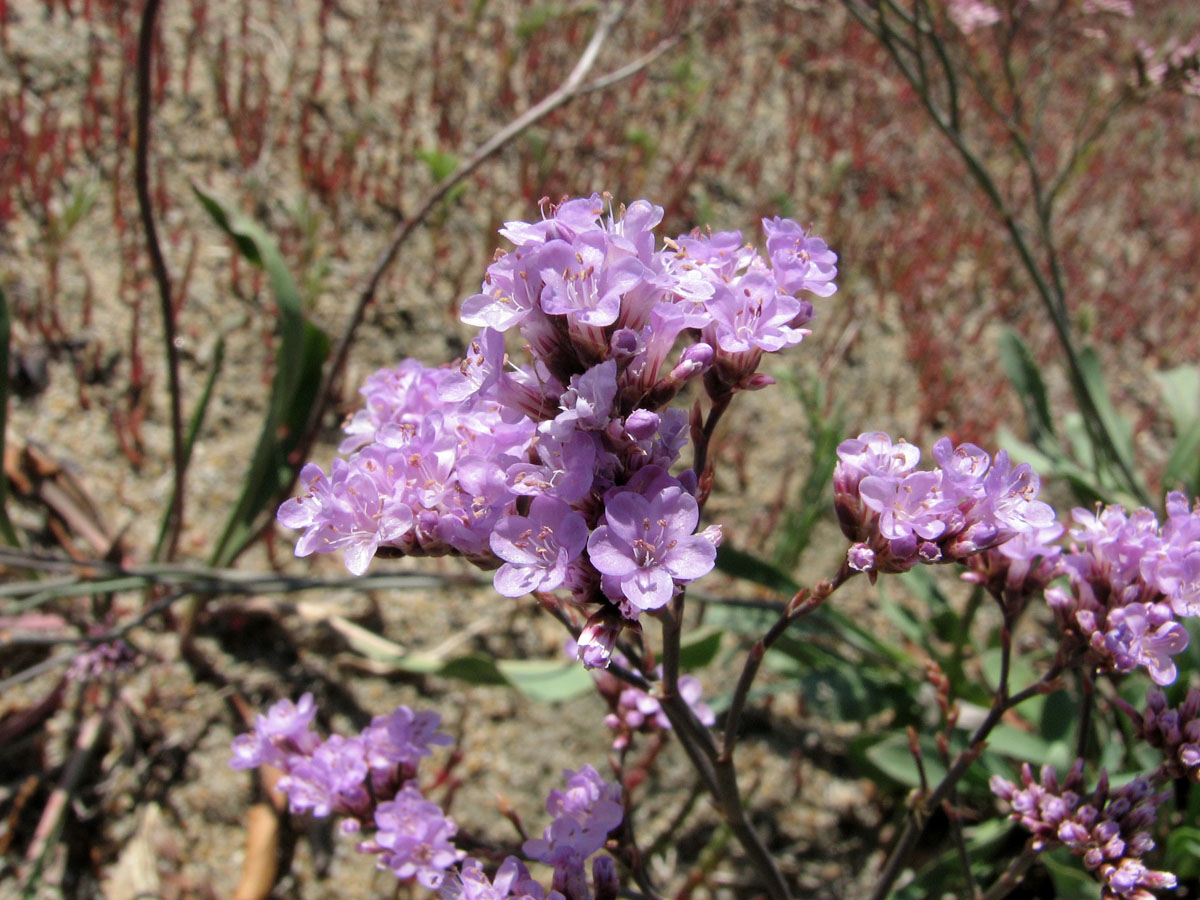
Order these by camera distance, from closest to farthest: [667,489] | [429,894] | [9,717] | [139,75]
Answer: [667,489]
[139,75]
[429,894]
[9,717]

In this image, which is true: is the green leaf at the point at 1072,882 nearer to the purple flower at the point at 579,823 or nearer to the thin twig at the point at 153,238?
the purple flower at the point at 579,823

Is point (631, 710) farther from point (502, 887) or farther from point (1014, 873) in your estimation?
point (1014, 873)

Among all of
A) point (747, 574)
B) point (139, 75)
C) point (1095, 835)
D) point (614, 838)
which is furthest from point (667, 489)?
point (139, 75)

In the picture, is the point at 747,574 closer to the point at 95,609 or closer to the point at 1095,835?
the point at 1095,835

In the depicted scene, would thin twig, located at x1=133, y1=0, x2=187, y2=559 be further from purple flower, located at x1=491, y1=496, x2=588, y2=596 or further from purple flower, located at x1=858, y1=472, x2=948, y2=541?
purple flower, located at x1=858, y1=472, x2=948, y2=541

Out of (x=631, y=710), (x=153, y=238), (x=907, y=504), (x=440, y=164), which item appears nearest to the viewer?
(x=907, y=504)

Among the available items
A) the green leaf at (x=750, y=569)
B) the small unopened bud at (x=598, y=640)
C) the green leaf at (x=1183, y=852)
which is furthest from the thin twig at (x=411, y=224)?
the green leaf at (x=1183, y=852)

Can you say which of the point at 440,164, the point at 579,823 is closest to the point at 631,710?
the point at 579,823
